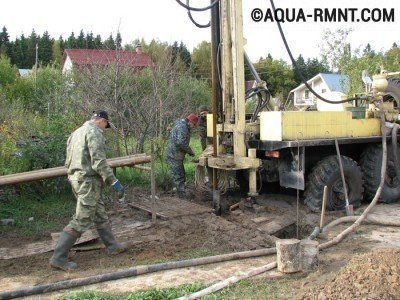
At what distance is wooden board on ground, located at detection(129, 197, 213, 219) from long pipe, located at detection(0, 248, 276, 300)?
1991 mm

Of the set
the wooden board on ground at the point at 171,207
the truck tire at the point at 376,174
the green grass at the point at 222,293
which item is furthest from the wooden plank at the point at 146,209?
the truck tire at the point at 376,174

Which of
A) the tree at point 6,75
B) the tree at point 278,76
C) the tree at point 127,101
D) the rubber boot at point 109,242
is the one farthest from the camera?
the tree at point 278,76

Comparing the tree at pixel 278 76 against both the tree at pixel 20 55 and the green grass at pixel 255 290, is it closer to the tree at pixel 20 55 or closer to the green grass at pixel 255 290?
the tree at pixel 20 55

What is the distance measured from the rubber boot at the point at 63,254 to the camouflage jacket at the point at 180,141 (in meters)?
4.04

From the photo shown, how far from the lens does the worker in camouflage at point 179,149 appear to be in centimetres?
937

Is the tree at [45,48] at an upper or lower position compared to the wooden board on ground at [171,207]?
upper

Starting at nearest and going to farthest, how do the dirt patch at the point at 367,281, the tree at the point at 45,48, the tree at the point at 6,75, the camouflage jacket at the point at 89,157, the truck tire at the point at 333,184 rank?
Result: the dirt patch at the point at 367,281 < the camouflage jacket at the point at 89,157 < the truck tire at the point at 333,184 < the tree at the point at 6,75 < the tree at the point at 45,48

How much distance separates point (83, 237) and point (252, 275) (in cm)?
247

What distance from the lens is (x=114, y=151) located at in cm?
1045

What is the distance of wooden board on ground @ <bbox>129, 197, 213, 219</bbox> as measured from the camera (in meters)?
7.63

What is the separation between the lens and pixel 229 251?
20.3 ft

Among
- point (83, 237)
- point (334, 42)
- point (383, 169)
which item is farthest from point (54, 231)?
point (334, 42)

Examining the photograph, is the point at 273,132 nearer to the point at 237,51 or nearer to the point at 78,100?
the point at 237,51

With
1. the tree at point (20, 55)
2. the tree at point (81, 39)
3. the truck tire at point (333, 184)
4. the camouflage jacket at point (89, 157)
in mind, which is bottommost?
the truck tire at point (333, 184)
